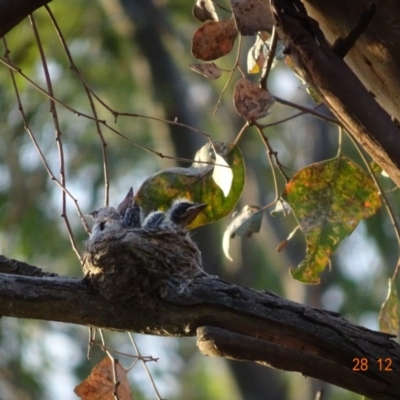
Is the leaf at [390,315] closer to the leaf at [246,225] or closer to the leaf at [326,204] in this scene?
the leaf at [326,204]

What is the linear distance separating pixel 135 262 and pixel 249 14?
2.02 feet

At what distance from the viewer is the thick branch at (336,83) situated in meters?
1.68

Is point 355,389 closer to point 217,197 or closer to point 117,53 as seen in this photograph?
point 217,197

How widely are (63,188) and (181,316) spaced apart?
24.3 inches

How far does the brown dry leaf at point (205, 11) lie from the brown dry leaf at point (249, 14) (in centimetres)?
22

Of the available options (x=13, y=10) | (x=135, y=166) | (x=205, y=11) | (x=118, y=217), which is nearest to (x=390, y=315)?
(x=118, y=217)

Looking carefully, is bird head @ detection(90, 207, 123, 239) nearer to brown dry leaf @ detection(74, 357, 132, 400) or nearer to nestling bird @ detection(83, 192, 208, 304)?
nestling bird @ detection(83, 192, 208, 304)

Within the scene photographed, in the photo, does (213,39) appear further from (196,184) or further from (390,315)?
(390,315)

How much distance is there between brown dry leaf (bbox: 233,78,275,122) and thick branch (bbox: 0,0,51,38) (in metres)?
0.57

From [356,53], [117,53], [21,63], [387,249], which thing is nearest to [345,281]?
[387,249]

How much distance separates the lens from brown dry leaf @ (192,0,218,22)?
7.52 feet

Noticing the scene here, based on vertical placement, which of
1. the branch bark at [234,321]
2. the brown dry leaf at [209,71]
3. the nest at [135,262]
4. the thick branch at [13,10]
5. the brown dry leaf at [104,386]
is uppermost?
the brown dry leaf at [209,71]

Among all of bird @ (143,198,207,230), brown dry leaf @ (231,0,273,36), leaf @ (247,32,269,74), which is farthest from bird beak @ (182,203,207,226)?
brown dry leaf @ (231,0,273,36)

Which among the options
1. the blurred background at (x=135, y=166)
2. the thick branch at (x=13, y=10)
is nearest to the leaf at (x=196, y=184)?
the thick branch at (x=13, y=10)
